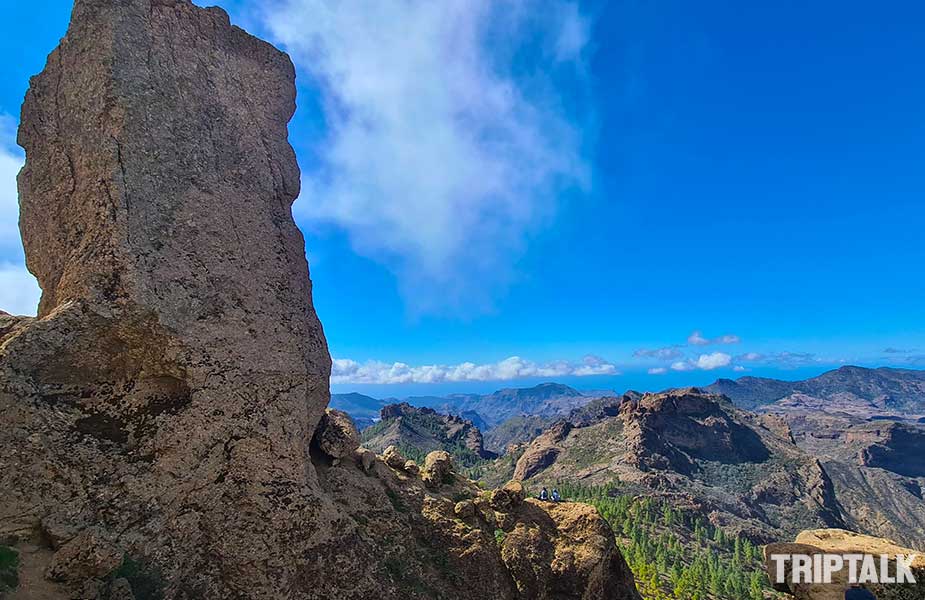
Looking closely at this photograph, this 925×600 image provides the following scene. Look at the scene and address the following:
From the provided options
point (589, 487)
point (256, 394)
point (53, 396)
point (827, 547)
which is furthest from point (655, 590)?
point (589, 487)

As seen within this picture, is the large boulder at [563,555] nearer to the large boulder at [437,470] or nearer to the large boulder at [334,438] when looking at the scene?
the large boulder at [437,470]

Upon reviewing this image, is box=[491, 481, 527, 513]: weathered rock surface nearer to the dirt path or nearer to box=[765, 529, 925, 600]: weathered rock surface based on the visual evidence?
box=[765, 529, 925, 600]: weathered rock surface

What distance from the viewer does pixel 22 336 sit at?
1623cm

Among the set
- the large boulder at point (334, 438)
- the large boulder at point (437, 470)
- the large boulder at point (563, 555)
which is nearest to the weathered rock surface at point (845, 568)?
the large boulder at point (563, 555)

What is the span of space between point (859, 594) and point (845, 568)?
1.89 m

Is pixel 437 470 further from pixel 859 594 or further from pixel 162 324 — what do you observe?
pixel 859 594

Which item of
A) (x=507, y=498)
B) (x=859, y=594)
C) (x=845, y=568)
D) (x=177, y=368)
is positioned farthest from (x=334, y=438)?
(x=845, y=568)

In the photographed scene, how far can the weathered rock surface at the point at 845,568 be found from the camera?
19297mm

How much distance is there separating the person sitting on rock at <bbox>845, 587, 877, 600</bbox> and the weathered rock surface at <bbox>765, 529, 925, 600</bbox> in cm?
47

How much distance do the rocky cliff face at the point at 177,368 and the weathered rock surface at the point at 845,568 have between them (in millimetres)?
8776

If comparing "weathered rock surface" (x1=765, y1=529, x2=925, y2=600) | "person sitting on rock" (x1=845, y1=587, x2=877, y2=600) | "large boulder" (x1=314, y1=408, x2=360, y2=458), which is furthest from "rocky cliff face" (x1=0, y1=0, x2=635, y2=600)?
"person sitting on rock" (x1=845, y1=587, x2=877, y2=600)

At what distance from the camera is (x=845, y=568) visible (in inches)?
821

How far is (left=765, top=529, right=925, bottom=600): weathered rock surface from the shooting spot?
19297 mm

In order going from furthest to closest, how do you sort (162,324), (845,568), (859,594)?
(845,568) < (859,594) < (162,324)
